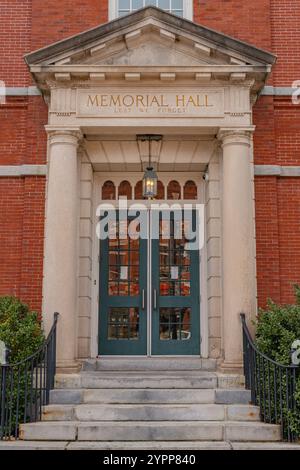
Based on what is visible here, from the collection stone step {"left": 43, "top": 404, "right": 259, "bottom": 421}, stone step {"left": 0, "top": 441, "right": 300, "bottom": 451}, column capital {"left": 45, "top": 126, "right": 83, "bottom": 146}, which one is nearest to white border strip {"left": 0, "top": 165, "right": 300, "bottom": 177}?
column capital {"left": 45, "top": 126, "right": 83, "bottom": 146}

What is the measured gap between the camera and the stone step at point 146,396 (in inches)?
→ 304

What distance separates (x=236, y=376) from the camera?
26.7 feet

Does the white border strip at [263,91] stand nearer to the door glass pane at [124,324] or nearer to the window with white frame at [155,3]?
the window with white frame at [155,3]

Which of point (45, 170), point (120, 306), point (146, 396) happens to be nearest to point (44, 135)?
point (45, 170)

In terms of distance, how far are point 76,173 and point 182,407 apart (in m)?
3.83

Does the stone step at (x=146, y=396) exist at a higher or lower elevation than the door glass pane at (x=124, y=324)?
lower

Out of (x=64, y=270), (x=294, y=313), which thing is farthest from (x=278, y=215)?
(x=64, y=270)

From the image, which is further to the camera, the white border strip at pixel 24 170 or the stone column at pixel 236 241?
the white border strip at pixel 24 170

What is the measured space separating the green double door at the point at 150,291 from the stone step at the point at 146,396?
5.64 feet

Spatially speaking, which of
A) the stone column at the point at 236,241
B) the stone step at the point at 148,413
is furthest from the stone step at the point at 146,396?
the stone column at the point at 236,241

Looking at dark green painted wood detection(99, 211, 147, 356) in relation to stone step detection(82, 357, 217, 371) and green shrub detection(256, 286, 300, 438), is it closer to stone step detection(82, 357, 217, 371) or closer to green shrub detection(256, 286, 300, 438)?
stone step detection(82, 357, 217, 371)

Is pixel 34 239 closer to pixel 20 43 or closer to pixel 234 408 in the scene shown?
pixel 20 43

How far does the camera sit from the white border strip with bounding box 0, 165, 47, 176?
947 cm

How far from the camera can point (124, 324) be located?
962 centimetres
